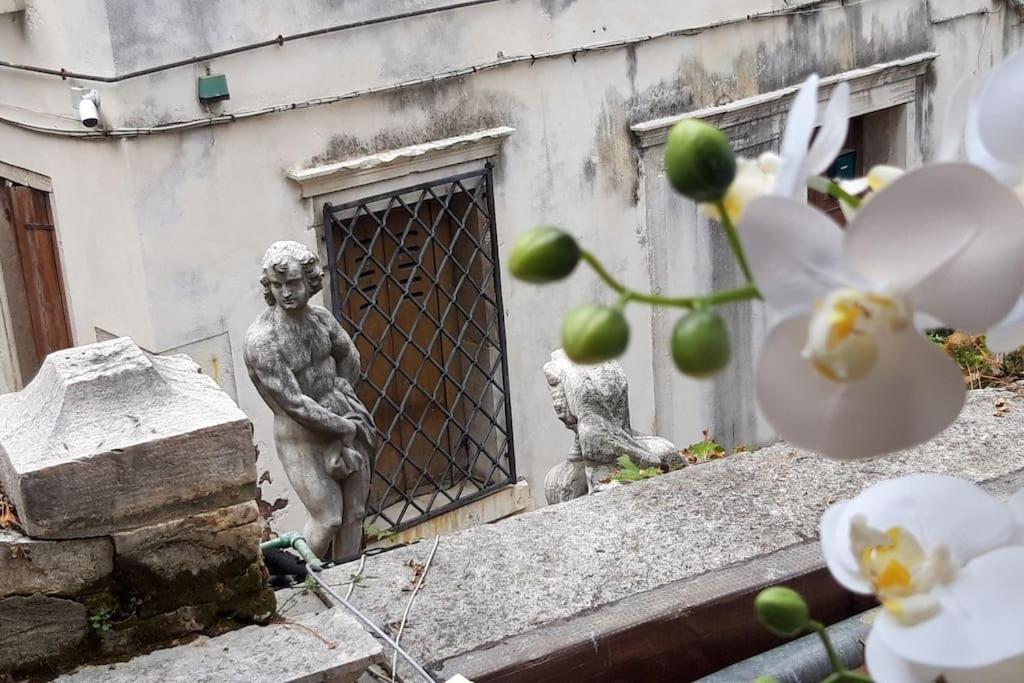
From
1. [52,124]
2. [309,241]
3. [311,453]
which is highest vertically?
[52,124]

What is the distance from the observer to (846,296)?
1.51 feet

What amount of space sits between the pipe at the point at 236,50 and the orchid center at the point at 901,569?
5771mm

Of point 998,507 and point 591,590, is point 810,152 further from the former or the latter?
point 591,590

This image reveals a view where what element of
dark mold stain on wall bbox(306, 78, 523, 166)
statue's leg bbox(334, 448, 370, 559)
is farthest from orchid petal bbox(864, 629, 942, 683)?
dark mold stain on wall bbox(306, 78, 523, 166)

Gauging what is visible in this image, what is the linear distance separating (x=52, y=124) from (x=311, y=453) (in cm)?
282

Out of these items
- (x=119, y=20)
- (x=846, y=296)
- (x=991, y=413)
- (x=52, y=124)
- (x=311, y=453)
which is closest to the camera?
(x=846, y=296)

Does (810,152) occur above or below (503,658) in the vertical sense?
above

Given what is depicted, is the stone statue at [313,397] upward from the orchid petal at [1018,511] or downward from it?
downward

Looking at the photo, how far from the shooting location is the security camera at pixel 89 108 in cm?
598

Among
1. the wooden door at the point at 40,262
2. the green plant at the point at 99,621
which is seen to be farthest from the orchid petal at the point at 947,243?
the wooden door at the point at 40,262

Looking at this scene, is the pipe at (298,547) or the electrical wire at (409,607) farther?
the pipe at (298,547)

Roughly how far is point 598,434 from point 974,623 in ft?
13.3

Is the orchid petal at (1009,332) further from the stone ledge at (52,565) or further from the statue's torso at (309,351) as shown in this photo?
the statue's torso at (309,351)

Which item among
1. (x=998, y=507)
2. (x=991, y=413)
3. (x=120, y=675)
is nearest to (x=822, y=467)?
(x=991, y=413)
